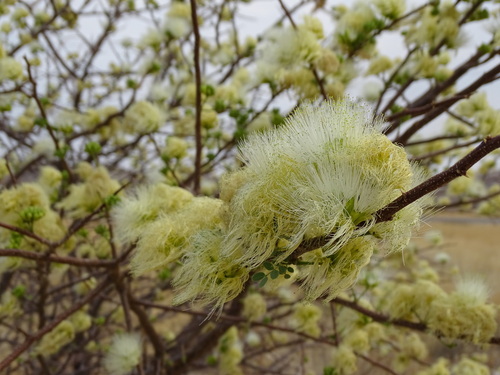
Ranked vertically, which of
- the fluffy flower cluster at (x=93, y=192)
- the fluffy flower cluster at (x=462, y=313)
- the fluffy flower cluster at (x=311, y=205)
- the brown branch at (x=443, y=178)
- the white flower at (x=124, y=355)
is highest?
the fluffy flower cluster at (x=93, y=192)

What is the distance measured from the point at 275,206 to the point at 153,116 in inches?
66.5

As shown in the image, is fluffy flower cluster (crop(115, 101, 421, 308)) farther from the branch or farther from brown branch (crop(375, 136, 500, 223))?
the branch

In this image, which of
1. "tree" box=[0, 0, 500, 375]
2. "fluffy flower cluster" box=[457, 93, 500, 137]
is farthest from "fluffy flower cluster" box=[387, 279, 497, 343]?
"fluffy flower cluster" box=[457, 93, 500, 137]

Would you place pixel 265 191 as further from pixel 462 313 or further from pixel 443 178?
pixel 462 313

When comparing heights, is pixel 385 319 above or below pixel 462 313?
above

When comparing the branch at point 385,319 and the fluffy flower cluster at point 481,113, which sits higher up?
the fluffy flower cluster at point 481,113

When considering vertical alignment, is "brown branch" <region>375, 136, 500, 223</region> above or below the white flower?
below

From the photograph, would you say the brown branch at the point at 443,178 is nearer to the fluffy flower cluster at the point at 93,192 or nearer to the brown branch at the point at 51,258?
the brown branch at the point at 51,258

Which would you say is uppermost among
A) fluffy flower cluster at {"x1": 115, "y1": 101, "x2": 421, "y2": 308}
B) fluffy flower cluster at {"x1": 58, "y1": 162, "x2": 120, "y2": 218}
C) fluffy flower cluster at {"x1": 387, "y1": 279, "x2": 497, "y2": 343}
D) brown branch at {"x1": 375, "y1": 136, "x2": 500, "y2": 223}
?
fluffy flower cluster at {"x1": 58, "y1": 162, "x2": 120, "y2": 218}

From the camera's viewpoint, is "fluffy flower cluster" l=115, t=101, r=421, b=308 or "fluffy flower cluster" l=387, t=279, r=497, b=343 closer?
"fluffy flower cluster" l=115, t=101, r=421, b=308

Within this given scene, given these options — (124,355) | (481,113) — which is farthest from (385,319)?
(124,355)

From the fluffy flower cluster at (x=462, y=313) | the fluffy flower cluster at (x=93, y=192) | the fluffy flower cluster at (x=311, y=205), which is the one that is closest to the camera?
the fluffy flower cluster at (x=311, y=205)

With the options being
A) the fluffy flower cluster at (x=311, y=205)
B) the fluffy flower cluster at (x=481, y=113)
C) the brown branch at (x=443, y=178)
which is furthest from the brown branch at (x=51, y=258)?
the fluffy flower cluster at (x=481, y=113)

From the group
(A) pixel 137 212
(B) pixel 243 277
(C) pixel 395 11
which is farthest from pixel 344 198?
(C) pixel 395 11
